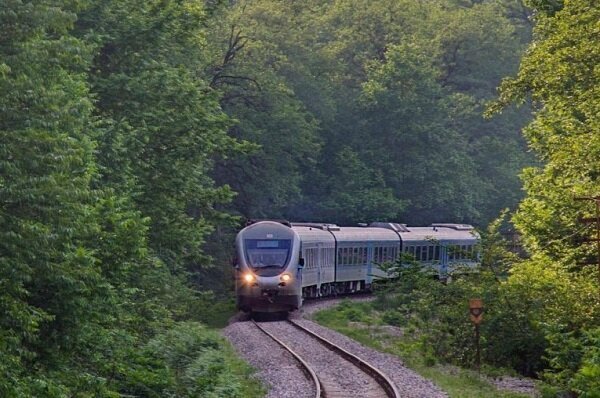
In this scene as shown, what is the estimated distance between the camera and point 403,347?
88.2 feet

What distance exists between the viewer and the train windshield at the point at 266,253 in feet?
119

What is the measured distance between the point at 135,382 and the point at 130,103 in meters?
10.9

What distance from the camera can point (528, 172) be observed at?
3178 centimetres

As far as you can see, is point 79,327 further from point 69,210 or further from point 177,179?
point 177,179

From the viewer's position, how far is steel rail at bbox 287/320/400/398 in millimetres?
20078

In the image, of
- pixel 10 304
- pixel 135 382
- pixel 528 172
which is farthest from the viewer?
pixel 528 172

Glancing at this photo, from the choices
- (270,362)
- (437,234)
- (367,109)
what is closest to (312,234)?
(437,234)

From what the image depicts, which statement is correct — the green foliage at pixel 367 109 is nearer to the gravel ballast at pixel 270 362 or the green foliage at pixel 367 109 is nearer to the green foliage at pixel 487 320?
the gravel ballast at pixel 270 362

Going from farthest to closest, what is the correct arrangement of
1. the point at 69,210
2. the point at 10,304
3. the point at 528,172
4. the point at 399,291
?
the point at 399,291 < the point at 528,172 < the point at 69,210 < the point at 10,304

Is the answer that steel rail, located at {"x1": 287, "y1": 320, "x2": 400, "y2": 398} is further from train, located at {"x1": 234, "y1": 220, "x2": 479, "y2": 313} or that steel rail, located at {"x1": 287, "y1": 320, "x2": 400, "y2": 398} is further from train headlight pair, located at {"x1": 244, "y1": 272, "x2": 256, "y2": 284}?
train headlight pair, located at {"x1": 244, "y1": 272, "x2": 256, "y2": 284}

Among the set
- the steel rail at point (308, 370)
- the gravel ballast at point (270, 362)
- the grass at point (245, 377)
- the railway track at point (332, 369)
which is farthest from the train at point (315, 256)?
the grass at point (245, 377)

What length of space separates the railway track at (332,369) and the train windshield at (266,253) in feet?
16.8

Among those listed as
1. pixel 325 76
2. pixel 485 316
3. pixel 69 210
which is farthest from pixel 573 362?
pixel 325 76

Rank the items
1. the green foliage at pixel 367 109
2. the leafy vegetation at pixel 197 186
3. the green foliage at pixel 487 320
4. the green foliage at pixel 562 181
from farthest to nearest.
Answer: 1. the green foliage at pixel 367 109
2. the green foliage at pixel 487 320
3. the green foliage at pixel 562 181
4. the leafy vegetation at pixel 197 186
